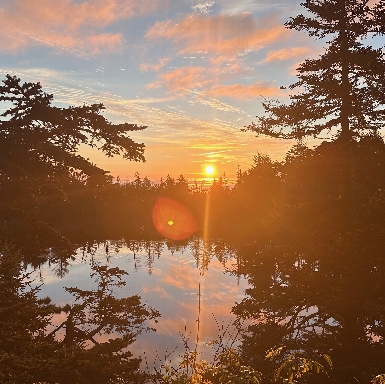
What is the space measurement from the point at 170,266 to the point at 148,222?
43.9m

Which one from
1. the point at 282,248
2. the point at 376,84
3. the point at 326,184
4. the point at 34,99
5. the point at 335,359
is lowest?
the point at 335,359

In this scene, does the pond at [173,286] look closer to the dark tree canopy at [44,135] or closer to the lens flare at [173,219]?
the dark tree canopy at [44,135]

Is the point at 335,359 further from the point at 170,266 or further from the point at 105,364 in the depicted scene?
the point at 170,266

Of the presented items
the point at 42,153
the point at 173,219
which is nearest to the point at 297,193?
the point at 42,153

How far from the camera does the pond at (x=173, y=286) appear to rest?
24.3 meters

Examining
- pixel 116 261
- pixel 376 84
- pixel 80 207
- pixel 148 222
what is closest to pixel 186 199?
pixel 148 222

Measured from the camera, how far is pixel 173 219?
333ft

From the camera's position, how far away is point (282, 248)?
1492cm

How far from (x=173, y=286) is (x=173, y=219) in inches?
2499

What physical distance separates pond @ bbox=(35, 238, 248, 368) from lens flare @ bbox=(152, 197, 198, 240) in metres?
17.1

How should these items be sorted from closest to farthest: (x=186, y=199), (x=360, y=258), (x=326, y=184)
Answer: (x=360, y=258) → (x=326, y=184) → (x=186, y=199)

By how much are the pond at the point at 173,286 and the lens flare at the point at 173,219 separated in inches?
673

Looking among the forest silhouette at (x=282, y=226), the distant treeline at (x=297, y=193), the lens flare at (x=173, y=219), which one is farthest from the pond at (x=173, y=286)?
the lens flare at (x=173, y=219)

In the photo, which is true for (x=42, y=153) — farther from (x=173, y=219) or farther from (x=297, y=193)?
(x=173, y=219)
